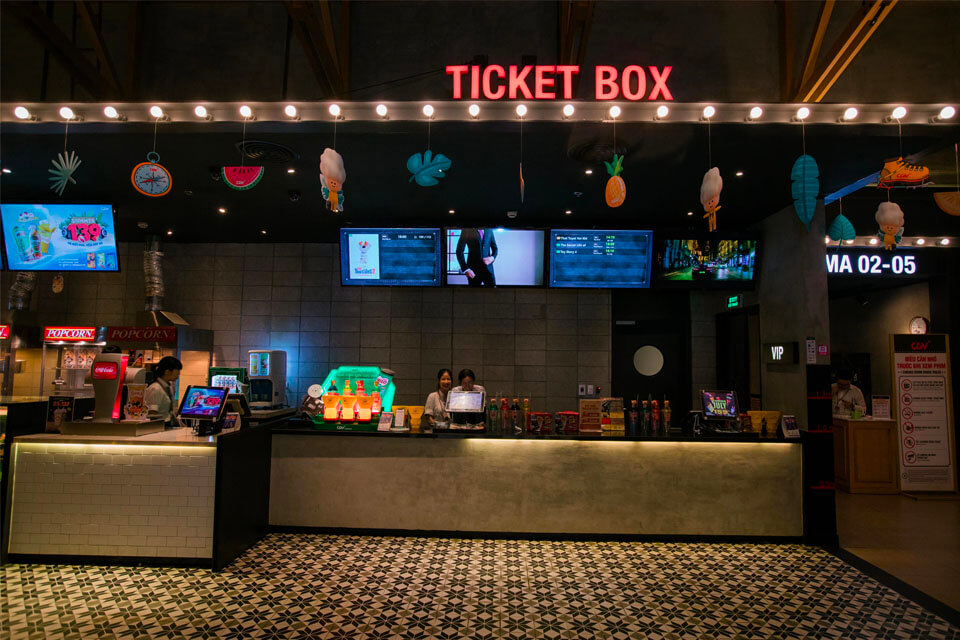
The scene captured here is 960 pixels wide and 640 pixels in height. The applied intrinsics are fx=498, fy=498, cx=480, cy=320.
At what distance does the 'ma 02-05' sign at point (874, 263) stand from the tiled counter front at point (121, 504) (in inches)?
336

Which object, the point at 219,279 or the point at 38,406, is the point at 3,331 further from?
the point at 38,406

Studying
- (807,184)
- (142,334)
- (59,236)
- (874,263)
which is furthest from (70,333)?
(874,263)

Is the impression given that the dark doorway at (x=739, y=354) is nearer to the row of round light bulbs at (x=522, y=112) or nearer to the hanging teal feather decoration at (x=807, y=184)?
the row of round light bulbs at (x=522, y=112)

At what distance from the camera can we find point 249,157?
15.1 ft

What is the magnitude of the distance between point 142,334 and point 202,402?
3824 millimetres

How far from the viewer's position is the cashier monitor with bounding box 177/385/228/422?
431 centimetres

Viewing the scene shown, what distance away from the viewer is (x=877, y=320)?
9281mm

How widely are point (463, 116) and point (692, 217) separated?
392 centimetres

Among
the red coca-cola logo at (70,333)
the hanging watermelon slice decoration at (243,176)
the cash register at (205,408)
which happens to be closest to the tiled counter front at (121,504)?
the cash register at (205,408)

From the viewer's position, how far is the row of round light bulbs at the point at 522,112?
385cm

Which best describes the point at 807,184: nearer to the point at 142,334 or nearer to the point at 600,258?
the point at 600,258

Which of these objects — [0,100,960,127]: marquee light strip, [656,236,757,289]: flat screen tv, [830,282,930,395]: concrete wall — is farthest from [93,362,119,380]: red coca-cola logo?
[830,282,930,395]: concrete wall

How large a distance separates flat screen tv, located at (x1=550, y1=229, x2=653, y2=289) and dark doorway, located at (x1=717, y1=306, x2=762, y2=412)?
7.46 feet

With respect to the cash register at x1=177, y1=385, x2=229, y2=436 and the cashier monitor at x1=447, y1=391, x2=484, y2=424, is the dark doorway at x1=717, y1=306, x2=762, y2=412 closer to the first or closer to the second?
the cashier monitor at x1=447, y1=391, x2=484, y2=424
